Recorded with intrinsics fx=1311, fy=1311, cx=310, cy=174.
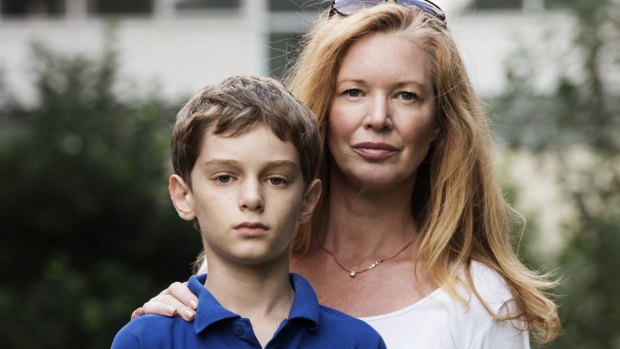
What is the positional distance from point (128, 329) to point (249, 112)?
23.6 inches

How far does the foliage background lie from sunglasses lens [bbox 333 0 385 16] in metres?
4.31

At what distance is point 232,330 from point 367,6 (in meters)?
1.35

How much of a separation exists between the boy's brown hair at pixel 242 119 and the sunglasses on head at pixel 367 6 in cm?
83

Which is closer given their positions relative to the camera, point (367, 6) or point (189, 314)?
point (189, 314)

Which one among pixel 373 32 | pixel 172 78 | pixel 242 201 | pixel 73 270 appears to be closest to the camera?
pixel 242 201

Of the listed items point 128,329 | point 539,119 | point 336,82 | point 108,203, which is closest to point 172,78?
point 108,203

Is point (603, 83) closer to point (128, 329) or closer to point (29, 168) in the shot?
point (29, 168)

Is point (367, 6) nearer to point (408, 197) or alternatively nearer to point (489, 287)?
point (408, 197)

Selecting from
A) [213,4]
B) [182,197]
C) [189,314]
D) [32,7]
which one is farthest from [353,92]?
[32,7]

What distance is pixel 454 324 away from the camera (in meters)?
3.76

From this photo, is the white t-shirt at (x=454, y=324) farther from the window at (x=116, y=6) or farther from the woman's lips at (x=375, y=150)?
the window at (x=116, y=6)

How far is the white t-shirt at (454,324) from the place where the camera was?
12.3ft

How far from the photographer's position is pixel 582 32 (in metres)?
8.47

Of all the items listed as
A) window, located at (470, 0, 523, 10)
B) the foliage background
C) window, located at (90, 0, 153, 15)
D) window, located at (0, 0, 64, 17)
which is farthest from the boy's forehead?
window, located at (0, 0, 64, 17)
